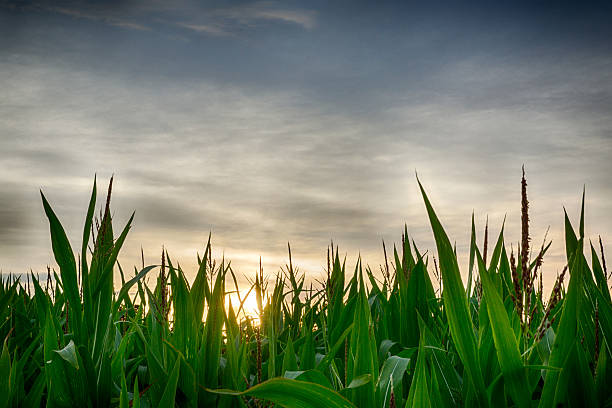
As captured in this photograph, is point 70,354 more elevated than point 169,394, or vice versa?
point 70,354

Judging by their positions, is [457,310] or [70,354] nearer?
[457,310]

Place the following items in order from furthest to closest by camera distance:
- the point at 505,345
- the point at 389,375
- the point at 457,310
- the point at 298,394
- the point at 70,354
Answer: the point at 70,354, the point at 389,375, the point at 457,310, the point at 505,345, the point at 298,394

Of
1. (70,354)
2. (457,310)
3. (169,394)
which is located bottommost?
(169,394)

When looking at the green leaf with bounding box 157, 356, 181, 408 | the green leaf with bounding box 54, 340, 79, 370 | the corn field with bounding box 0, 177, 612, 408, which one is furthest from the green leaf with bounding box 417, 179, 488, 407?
the green leaf with bounding box 54, 340, 79, 370

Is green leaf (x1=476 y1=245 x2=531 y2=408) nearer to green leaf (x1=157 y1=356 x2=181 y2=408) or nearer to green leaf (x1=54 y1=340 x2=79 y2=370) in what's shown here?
green leaf (x1=157 y1=356 x2=181 y2=408)

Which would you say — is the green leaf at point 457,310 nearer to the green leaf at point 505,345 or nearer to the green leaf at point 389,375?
the green leaf at point 505,345

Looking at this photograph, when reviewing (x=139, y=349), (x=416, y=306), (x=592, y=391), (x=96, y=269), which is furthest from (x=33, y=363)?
(x=592, y=391)

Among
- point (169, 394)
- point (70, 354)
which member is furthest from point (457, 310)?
point (70, 354)

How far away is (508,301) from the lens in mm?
2336

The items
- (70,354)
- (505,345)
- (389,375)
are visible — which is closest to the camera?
(505,345)

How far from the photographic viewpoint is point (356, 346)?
1.69m

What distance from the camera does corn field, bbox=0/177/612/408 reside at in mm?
1369

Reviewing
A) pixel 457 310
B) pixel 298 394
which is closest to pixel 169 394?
pixel 298 394

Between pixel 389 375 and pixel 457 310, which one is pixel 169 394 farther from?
pixel 457 310
